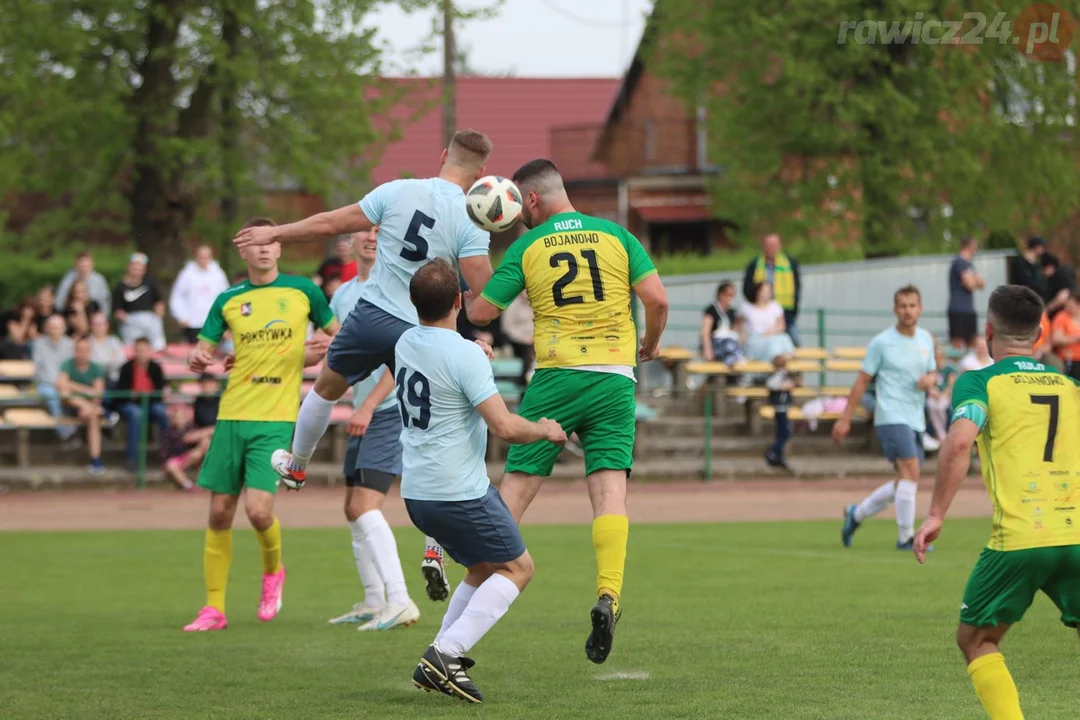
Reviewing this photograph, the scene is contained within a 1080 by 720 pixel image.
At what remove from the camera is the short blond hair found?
815 cm

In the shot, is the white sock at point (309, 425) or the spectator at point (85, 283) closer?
the white sock at point (309, 425)

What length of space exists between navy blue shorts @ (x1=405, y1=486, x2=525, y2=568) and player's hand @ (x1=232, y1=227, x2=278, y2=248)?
5.53ft

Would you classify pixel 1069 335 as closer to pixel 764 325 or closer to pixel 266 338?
pixel 764 325

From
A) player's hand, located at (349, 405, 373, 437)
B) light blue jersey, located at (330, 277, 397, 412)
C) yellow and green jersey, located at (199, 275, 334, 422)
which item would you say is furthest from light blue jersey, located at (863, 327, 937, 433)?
player's hand, located at (349, 405, 373, 437)

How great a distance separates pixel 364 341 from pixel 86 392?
12269 mm

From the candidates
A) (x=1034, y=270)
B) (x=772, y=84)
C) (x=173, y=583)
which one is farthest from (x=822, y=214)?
(x=173, y=583)

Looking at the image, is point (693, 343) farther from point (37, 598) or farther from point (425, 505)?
point (425, 505)

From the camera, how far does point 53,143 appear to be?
27.2m

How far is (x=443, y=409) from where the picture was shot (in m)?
6.70

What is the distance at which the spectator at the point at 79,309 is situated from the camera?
66.0 feet

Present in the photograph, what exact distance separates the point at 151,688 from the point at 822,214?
26.5 metres

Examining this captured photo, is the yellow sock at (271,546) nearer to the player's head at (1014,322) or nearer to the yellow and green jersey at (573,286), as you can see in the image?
the yellow and green jersey at (573,286)

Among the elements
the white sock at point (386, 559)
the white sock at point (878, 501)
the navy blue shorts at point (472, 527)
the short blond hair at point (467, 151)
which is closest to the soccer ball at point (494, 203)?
the short blond hair at point (467, 151)

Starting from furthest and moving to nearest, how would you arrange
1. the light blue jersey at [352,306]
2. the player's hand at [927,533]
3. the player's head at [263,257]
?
the light blue jersey at [352,306]
the player's head at [263,257]
the player's hand at [927,533]
